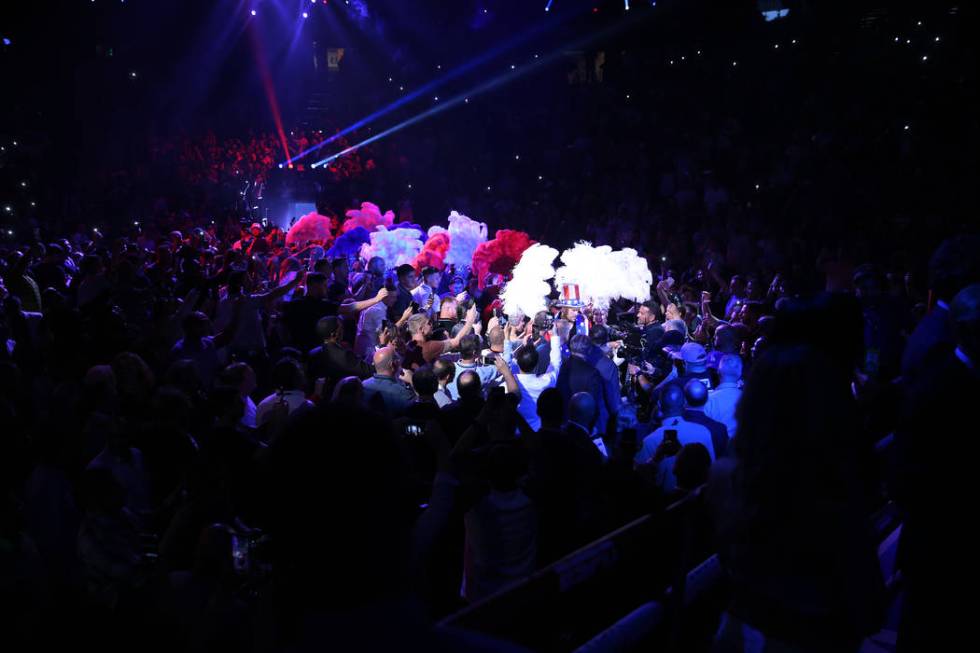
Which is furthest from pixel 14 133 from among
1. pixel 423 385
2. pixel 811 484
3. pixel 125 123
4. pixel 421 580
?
pixel 811 484

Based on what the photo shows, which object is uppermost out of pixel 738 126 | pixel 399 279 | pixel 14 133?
pixel 14 133

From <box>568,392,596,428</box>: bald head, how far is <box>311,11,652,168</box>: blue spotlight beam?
20018 mm

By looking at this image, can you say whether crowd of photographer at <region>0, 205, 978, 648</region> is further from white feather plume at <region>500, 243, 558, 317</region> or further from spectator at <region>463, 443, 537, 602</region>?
white feather plume at <region>500, 243, 558, 317</region>

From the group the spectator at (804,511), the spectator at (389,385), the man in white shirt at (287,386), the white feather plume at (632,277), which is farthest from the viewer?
the white feather plume at (632,277)

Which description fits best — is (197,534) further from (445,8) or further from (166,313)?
(445,8)

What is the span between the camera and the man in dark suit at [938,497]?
Result: 2621mm

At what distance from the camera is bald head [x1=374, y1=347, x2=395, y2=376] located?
5621 millimetres

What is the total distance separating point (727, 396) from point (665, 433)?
1.07 meters

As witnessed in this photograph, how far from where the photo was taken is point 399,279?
8906mm

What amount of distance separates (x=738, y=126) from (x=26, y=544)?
1646 cm

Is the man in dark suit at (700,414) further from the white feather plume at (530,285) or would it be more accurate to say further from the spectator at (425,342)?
the white feather plume at (530,285)

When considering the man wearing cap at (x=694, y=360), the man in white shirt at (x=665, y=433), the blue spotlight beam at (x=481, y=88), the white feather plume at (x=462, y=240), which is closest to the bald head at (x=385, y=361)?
the man in white shirt at (x=665, y=433)

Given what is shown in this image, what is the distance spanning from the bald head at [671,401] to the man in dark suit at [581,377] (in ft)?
2.65

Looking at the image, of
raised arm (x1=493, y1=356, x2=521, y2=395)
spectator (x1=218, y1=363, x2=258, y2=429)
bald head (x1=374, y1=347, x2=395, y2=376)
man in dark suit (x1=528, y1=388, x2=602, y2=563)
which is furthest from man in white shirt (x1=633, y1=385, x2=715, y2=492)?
spectator (x1=218, y1=363, x2=258, y2=429)
